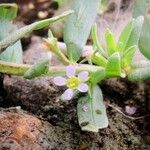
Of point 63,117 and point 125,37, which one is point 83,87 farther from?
point 125,37

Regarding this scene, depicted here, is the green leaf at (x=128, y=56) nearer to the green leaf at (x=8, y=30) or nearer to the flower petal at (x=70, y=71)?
the flower petal at (x=70, y=71)

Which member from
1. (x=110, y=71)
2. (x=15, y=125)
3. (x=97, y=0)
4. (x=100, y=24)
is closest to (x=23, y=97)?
(x=15, y=125)

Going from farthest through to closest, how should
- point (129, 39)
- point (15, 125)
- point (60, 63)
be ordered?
point (60, 63) < point (129, 39) < point (15, 125)

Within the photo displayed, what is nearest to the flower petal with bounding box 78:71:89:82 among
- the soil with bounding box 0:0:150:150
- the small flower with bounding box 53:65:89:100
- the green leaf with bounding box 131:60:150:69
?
the small flower with bounding box 53:65:89:100

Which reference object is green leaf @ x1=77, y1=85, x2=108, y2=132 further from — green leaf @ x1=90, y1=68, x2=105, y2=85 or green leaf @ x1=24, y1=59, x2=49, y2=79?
green leaf @ x1=24, y1=59, x2=49, y2=79

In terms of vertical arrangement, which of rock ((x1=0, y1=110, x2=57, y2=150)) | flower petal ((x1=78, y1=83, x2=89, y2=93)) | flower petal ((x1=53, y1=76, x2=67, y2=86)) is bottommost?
rock ((x1=0, y1=110, x2=57, y2=150))

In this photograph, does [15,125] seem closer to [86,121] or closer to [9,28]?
[86,121]

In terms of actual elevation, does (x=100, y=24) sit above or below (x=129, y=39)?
below

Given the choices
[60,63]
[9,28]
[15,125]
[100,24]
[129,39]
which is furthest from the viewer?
[100,24]

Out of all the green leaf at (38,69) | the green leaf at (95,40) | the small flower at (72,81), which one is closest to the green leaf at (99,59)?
the green leaf at (95,40)
